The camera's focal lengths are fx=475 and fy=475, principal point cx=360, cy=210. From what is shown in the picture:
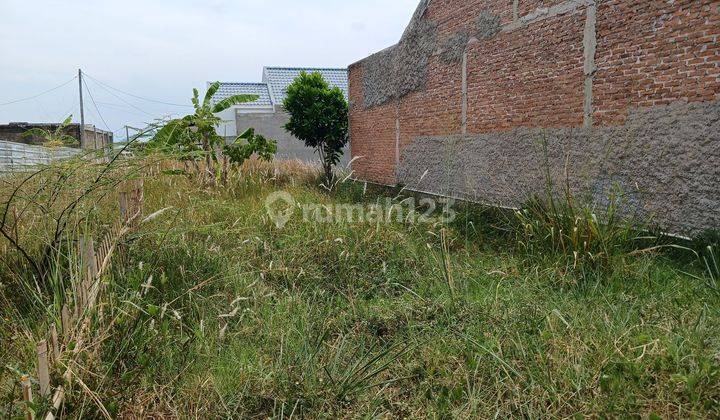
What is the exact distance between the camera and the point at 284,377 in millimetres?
2193

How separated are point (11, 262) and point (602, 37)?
6029 mm

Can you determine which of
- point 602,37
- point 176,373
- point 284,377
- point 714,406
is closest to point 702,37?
point 602,37

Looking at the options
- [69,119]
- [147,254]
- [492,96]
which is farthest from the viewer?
[492,96]

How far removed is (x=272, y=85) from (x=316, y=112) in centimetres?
941

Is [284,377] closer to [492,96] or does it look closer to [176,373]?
[176,373]

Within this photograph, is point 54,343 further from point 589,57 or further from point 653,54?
point 589,57

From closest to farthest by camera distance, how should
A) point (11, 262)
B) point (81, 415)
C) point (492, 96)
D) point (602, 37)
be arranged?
point (81, 415) < point (11, 262) < point (602, 37) < point (492, 96)

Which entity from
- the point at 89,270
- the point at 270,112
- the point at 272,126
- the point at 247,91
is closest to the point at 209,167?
the point at 89,270

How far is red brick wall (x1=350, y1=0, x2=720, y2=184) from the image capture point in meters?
4.61

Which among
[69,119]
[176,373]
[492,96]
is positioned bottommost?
[176,373]

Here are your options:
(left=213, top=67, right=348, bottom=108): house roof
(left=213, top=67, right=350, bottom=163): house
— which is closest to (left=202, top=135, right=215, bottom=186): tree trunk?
(left=213, top=67, right=350, bottom=163): house

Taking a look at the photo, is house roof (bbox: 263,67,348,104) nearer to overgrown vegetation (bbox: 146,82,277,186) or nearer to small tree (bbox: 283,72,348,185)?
small tree (bbox: 283,72,348,185)

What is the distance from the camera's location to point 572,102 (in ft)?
19.3

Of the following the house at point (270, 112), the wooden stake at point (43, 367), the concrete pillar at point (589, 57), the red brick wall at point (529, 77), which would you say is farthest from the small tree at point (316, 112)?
the wooden stake at point (43, 367)
